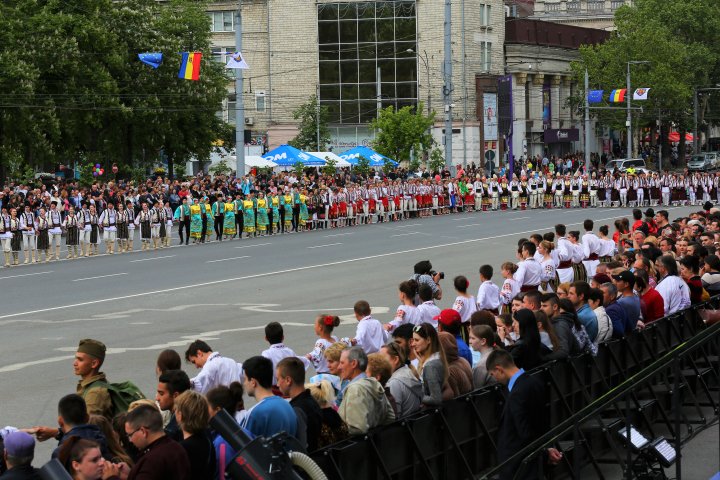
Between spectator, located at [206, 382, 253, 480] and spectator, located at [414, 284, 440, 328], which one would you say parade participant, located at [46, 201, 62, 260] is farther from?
spectator, located at [206, 382, 253, 480]

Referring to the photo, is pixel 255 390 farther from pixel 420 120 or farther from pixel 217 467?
pixel 420 120

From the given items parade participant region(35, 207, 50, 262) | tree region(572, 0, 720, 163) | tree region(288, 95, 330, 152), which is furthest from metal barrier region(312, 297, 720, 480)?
tree region(572, 0, 720, 163)

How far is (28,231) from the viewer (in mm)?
34500

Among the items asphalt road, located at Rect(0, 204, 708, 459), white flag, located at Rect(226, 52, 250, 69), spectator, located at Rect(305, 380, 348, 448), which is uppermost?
white flag, located at Rect(226, 52, 250, 69)

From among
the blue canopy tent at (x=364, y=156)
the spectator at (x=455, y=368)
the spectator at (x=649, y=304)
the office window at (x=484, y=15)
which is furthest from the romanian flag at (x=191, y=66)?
the office window at (x=484, y=15)

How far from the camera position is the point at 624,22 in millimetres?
93625

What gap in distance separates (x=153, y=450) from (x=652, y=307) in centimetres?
852

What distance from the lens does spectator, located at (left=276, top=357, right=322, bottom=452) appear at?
8.80 metres

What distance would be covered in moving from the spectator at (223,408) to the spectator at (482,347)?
2306mm

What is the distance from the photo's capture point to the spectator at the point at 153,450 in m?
7.30

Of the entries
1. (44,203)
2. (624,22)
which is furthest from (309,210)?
(624,22)

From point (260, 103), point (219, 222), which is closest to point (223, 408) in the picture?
point (219, 222)

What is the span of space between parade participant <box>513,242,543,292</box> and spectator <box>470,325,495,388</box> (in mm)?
7583

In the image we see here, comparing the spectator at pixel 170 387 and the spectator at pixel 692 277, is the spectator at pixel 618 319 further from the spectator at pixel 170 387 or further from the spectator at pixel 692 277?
the spectator at pixel 170 387
